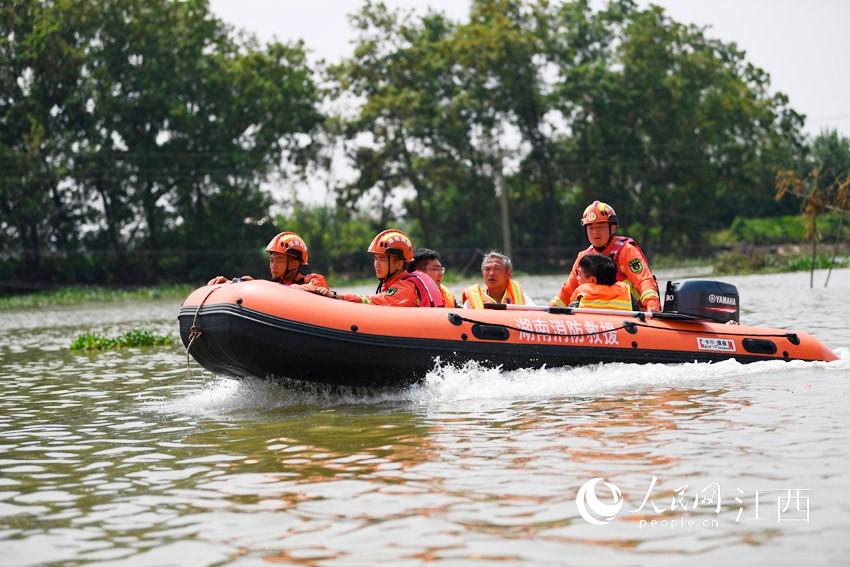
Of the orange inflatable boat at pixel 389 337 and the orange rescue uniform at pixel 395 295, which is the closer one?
the orange inflatable boat at pixel 389 337

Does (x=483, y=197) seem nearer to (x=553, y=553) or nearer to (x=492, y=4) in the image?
(x=492, y=4)

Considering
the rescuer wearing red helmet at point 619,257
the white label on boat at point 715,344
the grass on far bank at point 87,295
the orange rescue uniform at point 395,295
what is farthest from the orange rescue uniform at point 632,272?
the grass on far bank at point 87,295

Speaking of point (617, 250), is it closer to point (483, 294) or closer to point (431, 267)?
point (483, 294)

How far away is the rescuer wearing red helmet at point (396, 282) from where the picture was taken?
8539mm

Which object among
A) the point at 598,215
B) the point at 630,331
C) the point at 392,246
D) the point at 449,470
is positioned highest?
the point at 598,215

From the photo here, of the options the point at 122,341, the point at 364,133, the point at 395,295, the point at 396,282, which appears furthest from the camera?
the point at 364,133

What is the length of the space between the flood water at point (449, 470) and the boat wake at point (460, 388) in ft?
0.06

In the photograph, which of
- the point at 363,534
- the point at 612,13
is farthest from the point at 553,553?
the point at 612,13

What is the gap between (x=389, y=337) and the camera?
27.1 feet

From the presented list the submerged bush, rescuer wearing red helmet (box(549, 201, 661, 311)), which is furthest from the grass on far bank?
rescuer wearing red helmet (box(549, 201, 661, 311))

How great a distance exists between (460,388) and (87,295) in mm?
31261

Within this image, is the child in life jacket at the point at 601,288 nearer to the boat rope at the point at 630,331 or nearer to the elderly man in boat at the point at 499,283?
the boat rope at the point at 630,331

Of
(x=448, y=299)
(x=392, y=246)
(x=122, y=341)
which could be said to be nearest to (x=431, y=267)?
(x=448, y=299)

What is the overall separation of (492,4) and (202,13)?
38.8 ft
